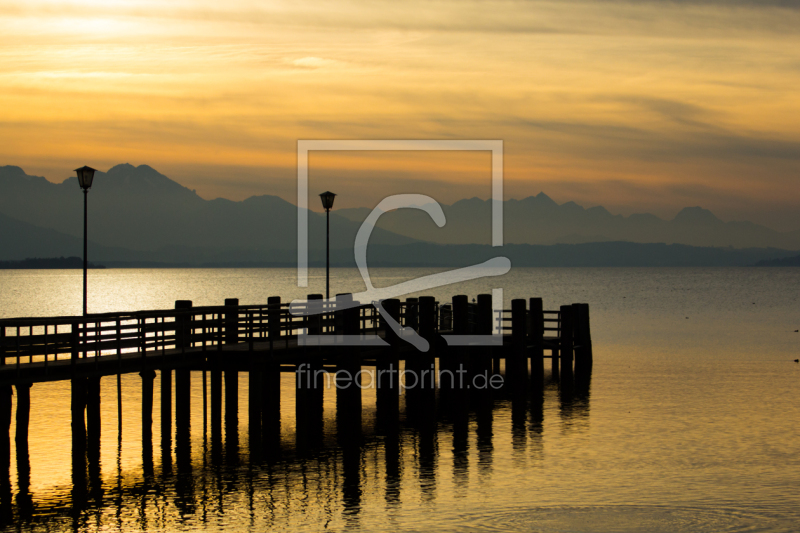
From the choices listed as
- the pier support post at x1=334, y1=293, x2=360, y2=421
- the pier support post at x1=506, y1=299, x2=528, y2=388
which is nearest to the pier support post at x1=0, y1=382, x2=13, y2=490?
the pier support post at x1=334, y1=293, x2=360, y2=421

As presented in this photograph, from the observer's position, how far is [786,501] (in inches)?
709

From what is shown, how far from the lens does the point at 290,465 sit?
2073cm

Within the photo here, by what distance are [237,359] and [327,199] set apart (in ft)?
37.9

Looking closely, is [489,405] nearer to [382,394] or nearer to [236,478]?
[382,394]

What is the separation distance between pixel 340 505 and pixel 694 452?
9.42m

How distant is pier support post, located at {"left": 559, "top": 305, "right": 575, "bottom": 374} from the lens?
Result: 37.3 metres

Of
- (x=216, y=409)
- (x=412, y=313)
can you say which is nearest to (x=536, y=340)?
(x=412, y=313)

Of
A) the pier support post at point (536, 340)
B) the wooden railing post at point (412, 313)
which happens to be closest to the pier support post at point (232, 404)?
the wooden railing post at point (412, 313)

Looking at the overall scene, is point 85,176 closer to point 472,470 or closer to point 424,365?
point 424,365

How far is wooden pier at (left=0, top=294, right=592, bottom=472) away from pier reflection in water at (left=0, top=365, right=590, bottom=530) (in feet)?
0.94

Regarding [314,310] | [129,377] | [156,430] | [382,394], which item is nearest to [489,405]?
[382,394]

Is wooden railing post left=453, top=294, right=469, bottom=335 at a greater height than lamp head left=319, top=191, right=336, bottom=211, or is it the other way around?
lamp head left=319, top=191, right=336, bottom=211

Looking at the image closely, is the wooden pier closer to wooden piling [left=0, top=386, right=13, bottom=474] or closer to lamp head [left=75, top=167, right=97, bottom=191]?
wooden piling [left=0, top=386, right=13, bottom=474]

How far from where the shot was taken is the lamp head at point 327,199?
33906 mm
